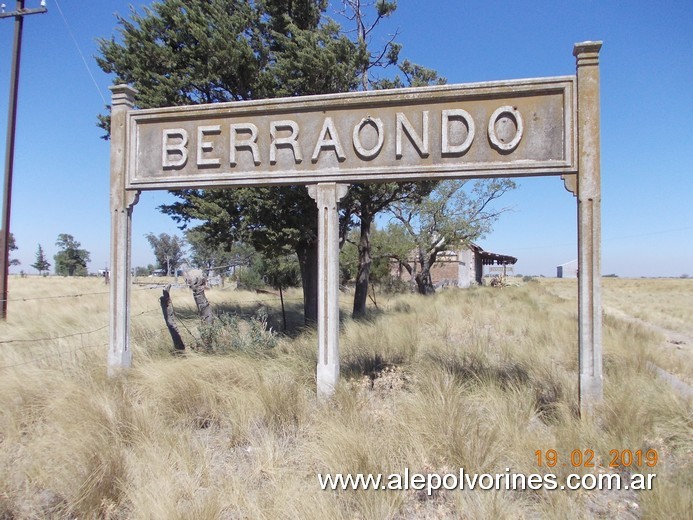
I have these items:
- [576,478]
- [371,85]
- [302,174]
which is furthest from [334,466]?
[371,85]

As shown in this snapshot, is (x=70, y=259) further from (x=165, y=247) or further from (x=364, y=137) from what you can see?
(x=364, y=137)

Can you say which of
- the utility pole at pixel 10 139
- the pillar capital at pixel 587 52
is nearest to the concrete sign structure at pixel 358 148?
the pillar capital at pixel 587 52

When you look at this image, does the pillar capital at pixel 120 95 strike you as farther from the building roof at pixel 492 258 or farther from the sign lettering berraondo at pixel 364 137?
the building roof at pixel 492 258

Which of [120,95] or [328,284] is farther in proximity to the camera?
[120,95]

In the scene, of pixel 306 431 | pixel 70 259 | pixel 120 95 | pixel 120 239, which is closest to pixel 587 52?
pixel 306 431

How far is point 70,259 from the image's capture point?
200 feet

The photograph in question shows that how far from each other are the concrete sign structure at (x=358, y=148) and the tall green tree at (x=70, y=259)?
61671 millimetres

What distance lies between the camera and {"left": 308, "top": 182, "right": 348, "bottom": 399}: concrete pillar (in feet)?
17.0

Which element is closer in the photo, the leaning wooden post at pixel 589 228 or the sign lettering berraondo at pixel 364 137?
the leaning wooden post at pixel 589 228

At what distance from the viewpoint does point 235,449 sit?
13.1ft

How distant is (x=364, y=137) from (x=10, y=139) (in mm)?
10884

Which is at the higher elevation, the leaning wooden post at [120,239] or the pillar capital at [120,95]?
the pillar capital at [120,95]
